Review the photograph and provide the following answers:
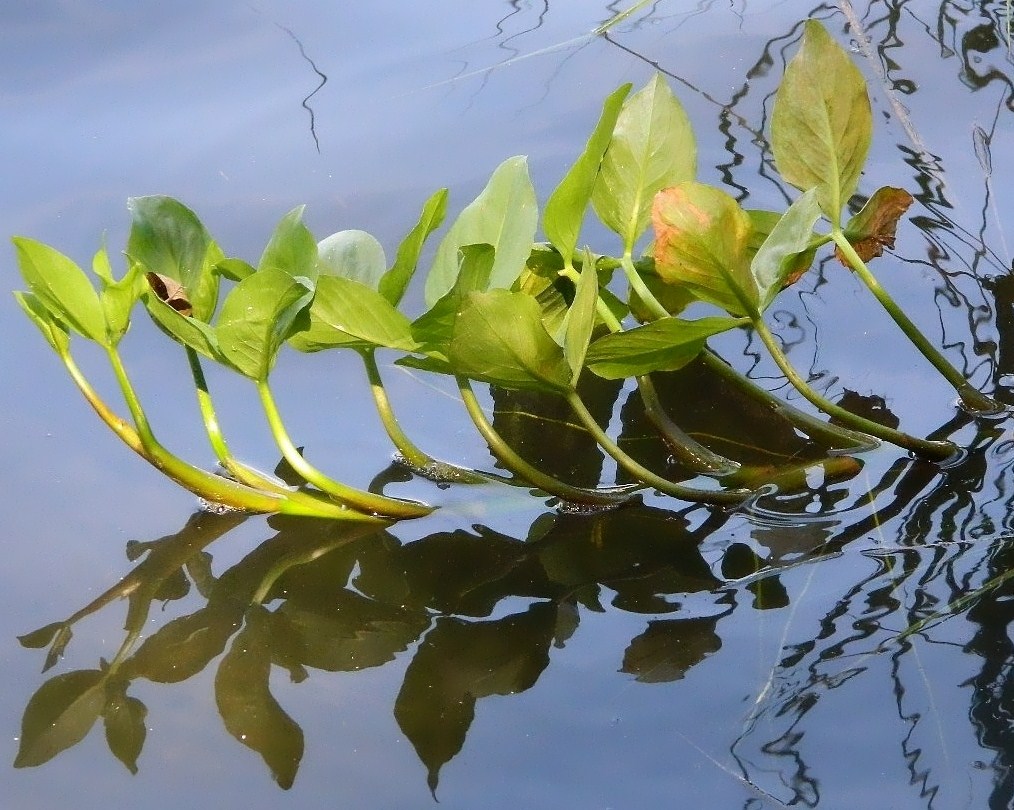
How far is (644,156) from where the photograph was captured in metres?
0.77

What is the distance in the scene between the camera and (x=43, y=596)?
0.70 m

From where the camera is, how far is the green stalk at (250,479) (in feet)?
2.36

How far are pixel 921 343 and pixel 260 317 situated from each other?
17.5 inches

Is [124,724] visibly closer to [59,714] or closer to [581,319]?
[59,714]

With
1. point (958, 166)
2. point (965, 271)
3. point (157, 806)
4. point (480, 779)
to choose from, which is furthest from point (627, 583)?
point (958, 166)

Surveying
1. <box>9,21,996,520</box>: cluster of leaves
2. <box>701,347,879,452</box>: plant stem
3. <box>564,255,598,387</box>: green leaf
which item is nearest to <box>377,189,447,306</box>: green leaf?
<box>9,21,996,520</box>: cluster of leaves

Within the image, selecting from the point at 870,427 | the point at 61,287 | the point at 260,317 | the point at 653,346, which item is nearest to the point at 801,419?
the point at 870,427

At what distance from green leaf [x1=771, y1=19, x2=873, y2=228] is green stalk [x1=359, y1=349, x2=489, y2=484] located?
30 centimetres

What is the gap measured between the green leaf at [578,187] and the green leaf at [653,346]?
9 cm

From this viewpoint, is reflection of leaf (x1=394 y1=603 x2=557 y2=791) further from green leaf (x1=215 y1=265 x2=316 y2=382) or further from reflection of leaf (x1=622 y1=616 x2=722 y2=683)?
green leaf (x1=215 y1=265 x2=316 y2=382)

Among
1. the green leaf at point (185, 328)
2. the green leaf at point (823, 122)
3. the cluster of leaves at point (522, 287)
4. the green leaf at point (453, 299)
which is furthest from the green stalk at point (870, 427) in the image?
the green leaf at point (185, 328)

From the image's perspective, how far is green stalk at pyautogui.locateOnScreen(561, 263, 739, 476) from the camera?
760 mm

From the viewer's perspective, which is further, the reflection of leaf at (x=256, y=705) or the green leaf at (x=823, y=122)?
the green leaf at (x=823, y=122)

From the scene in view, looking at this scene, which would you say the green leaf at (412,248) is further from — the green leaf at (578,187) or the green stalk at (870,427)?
the green stalk at (870,427)
